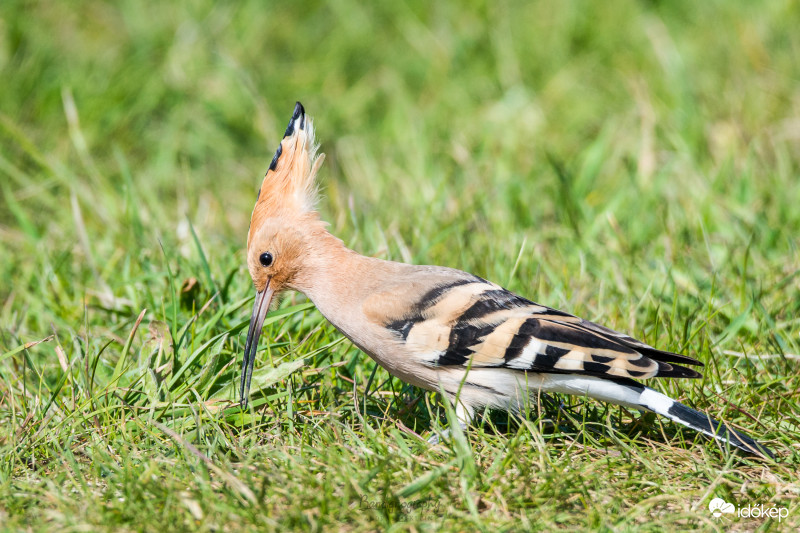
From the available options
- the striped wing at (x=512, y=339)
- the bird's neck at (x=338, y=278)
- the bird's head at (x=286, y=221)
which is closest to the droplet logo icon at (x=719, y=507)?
the striped wing at (x=512, y=339)

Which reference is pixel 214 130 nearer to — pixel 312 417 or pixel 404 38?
pixel 404 38

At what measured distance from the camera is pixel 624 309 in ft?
11.3

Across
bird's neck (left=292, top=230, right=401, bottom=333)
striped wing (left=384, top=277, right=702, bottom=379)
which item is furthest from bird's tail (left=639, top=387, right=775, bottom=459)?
bird's neck (left=292, top=230, right=401, bottom=333)

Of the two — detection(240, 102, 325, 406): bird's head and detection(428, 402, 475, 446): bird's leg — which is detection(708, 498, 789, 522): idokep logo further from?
detection(240, 102, 325, 406): bird's head

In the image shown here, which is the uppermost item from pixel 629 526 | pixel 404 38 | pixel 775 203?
pixel 404 38

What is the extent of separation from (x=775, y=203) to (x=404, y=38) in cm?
313

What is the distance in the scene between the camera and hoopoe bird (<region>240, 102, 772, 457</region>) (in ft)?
8.88

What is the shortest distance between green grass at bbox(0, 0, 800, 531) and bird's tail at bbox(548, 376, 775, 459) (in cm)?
6

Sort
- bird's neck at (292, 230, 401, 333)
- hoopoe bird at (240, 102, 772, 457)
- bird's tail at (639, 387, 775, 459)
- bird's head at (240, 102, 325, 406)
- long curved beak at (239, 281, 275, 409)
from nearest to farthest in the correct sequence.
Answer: bird's tail at (639, 387, 775, 459), hoopoe bird at (240, 102, 772, 457), long curved beak at (239, 281, 275, 409), bird's neck at (292, 230, 401, 333), bird's head at (240, 102, 325, 406)

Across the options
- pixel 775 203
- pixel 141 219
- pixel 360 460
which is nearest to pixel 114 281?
pixel 141 219

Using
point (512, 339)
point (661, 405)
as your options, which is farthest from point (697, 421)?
point (512, 339)

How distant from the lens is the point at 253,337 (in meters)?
3.00

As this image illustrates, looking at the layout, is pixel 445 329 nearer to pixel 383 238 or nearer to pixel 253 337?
pixel 253 337

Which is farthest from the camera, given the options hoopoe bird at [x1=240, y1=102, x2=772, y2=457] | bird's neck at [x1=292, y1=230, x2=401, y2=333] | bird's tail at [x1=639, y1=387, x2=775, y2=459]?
bird's neck at [x1=292, y1=230, x2=401, y2=333]
